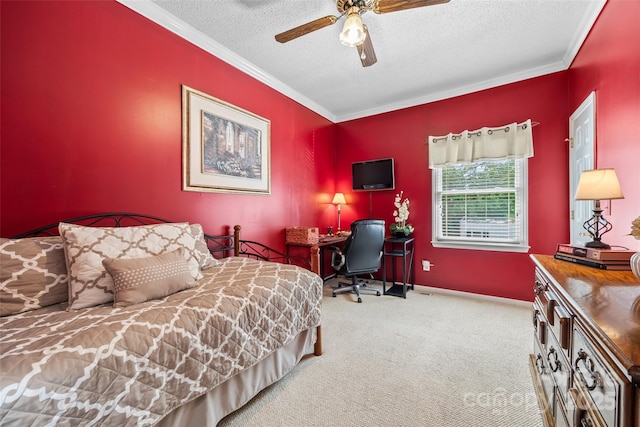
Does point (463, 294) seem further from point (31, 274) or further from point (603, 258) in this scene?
point (31, 274)

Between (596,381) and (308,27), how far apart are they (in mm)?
2247

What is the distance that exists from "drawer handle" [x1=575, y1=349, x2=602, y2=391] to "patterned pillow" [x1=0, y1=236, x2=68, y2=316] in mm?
2235

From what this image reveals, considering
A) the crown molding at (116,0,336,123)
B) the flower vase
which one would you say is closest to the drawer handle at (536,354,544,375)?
the flower vase

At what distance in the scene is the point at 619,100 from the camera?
1.72m

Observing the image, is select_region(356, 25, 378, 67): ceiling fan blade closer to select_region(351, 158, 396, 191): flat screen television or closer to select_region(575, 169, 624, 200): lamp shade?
select_region(575, 169, 624, 200): lamp shade

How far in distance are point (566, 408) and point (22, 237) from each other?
9.26 ft

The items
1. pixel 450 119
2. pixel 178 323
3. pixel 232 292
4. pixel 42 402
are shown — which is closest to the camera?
pixel 42 402

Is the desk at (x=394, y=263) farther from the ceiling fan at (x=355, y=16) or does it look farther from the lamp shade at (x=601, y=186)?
the ceiling fan at (x=355, y=16)

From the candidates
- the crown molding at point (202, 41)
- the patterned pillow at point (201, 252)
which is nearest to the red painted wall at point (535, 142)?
the crown molding at point (202, 41)

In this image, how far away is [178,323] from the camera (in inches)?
46.3

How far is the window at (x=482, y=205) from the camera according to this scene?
3.12 metres

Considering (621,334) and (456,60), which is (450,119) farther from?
(621,334)

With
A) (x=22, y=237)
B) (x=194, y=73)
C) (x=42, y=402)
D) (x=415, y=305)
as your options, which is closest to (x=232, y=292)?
(x=42, y=402)

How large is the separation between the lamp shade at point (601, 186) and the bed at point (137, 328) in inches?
70.1
